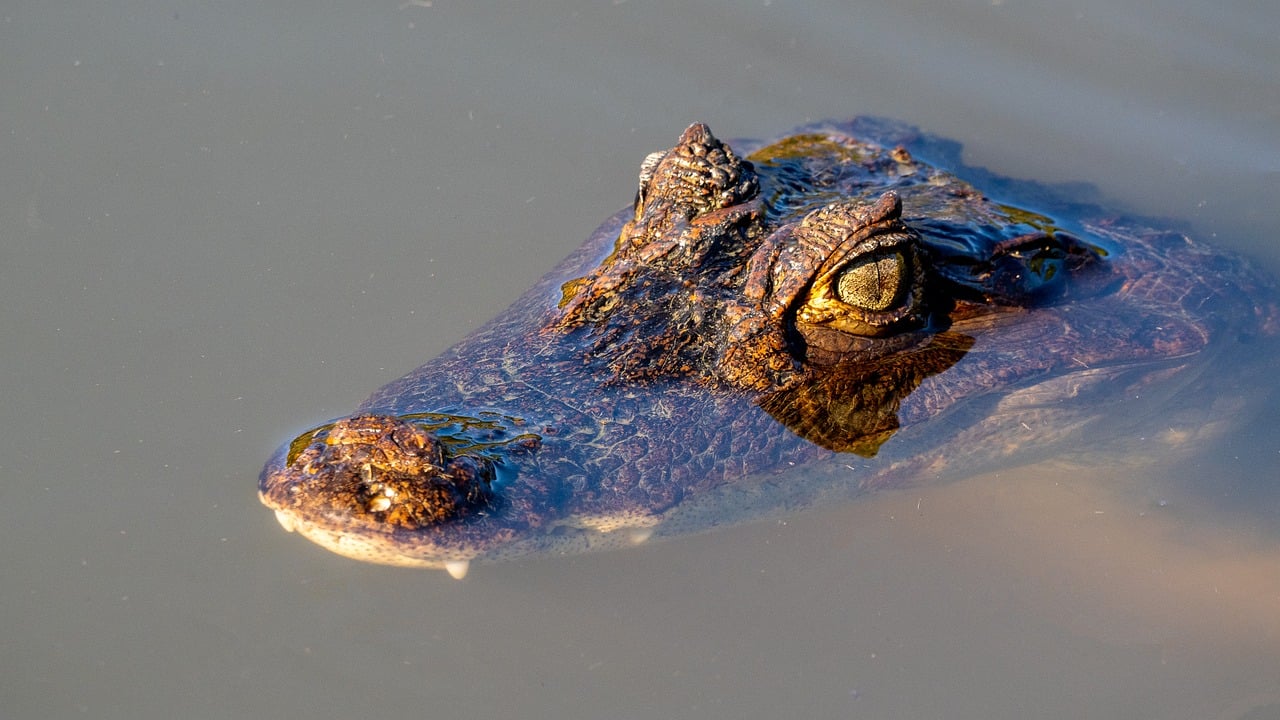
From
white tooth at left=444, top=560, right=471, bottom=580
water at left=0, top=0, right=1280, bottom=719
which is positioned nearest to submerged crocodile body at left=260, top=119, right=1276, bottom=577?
white tooth at left=444, top=560, right=471, bottom=580

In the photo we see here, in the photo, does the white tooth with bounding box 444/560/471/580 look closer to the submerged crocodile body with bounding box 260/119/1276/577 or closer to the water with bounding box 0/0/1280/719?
the submerged crocodile body with bounding box 260/119/1276/577

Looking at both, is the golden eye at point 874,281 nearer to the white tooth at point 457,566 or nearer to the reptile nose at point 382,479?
the reptile nose at point 382,479

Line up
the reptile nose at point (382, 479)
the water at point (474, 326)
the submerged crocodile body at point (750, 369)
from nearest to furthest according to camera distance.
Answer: the reptile nose at point (382, 479), the submerged crocodile body at point (750, 369), the water at point (474, 326)

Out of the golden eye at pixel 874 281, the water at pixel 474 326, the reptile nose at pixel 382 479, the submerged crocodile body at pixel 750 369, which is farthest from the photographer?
the golden eye at pixel 874 281

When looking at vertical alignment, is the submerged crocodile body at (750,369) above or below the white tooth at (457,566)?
above

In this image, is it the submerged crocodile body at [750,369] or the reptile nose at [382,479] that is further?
the submerged crocodile body at [750,369]

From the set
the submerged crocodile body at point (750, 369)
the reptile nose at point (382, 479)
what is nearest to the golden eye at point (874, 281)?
the submerged crocodile body at point (750, 369)

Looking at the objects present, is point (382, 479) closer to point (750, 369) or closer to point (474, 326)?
point (750, 369)
